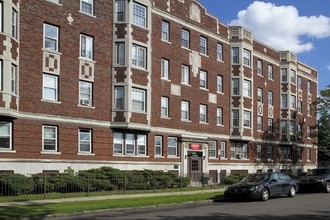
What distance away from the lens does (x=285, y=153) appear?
57.0m

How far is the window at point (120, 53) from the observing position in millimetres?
33688

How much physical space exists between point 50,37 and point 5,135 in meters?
6.58

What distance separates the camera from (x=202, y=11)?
42.7 metres

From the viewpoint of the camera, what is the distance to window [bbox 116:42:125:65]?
111 feet

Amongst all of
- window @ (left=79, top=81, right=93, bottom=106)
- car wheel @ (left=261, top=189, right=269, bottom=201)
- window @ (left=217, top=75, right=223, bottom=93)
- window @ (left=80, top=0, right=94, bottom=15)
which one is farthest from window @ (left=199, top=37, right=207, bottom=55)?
car wheel @ (left=261, top=189, right=269, bottom=201)

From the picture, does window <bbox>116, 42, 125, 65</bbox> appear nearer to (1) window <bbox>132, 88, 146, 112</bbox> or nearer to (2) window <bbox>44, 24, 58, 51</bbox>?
(1) window <bbox>132, 88, 146, 112</bbox>

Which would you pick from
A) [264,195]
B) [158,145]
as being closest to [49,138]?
[158,145]

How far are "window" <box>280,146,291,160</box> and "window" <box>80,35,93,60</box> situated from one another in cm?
3099

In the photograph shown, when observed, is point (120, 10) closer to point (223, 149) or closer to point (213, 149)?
point (213, 149)

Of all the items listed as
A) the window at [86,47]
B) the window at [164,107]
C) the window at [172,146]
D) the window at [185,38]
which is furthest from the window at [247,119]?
the window at [86,47]

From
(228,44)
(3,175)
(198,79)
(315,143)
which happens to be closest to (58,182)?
(3,175)

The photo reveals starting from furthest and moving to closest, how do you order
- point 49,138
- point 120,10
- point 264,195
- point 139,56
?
1. point 139,56
2. point 120,10
3. point 49,138
4. point 264,195

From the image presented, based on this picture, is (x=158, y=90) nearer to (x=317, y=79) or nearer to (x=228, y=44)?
(x=228, y=44)

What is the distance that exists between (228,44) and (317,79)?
921 inches
